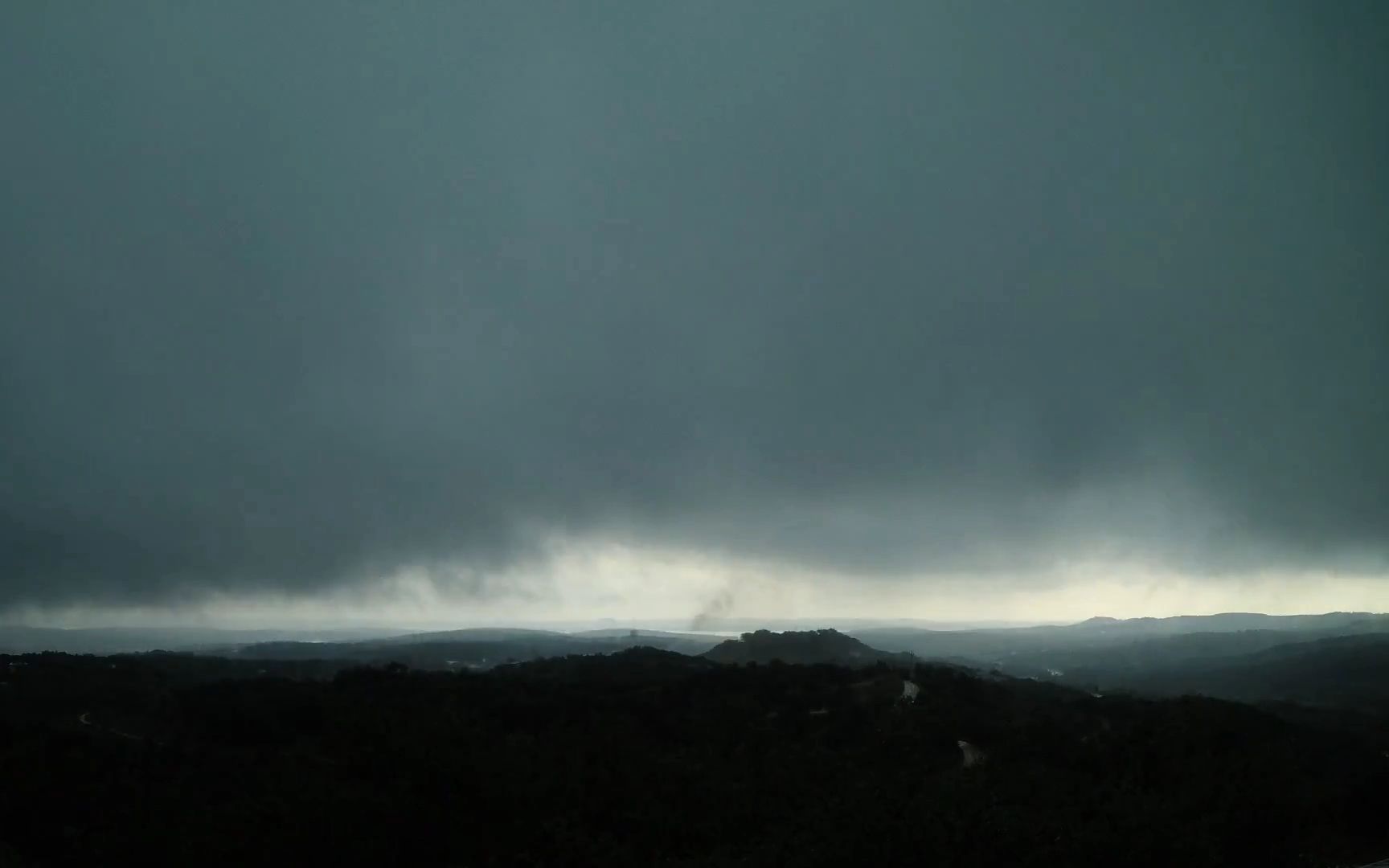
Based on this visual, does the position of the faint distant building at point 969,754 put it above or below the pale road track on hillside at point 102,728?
below

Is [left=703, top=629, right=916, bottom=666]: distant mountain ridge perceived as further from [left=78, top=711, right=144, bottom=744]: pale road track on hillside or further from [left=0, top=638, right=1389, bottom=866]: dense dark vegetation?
[left=78, top=711, right=144, bottom=744]: pale road track on hillside

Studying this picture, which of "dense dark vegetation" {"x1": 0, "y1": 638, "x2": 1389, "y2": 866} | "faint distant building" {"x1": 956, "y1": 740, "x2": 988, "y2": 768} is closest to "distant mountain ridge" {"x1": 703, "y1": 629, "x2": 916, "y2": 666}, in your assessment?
"dense dark vegetation" {"x1": 0, "y1": 638, "x2": 1389, "y2": 866}

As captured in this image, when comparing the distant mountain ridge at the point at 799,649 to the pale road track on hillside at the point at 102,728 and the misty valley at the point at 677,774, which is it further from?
the pale road track on hillside at the point at 102,728

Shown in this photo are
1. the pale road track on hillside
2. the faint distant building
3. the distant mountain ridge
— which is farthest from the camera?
the distant mountain ridge

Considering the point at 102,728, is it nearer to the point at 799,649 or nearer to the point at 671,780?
the point at 671,780

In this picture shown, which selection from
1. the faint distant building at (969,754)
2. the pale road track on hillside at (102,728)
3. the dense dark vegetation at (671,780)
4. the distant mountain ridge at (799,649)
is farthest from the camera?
the distant mountain ridge at (799,649)

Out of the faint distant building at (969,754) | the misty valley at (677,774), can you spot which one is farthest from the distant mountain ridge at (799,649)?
the faint distant building at (969,754)
